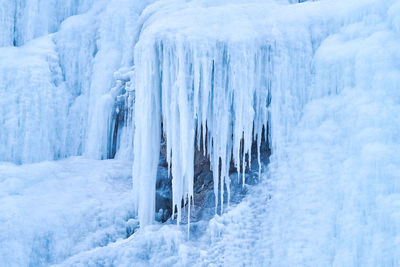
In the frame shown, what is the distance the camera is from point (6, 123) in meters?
8.41

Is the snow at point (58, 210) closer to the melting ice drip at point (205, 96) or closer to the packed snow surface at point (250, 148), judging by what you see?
the packed snow surface at point (250, 148)

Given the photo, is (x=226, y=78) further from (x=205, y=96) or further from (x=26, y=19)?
(x=26, y=19)

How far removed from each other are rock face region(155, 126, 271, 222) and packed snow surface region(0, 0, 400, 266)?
0.15 m

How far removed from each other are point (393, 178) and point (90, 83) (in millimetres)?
6315

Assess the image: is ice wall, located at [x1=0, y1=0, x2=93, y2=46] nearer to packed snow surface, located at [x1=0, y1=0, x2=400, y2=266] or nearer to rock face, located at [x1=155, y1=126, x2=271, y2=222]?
packed snow surface, located at [x1=0, y1=0, x2=400, y2=266]

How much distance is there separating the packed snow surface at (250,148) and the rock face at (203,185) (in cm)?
15

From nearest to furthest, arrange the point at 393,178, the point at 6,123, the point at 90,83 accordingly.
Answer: the point at 393,178, the point at 6,123, the point at 90,83

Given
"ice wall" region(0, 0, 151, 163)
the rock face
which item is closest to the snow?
the rock face

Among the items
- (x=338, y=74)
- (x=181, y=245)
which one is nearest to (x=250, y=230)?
(x=181, y=245)

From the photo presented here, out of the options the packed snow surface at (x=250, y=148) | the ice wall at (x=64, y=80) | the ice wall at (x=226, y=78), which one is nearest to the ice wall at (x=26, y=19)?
the ice wall at (x=64, y=80)

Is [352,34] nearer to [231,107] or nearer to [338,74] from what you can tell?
[338,74]

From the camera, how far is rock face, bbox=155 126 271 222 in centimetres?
606

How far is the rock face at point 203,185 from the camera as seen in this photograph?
19.9 ft

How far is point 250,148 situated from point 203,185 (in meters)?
1.45
